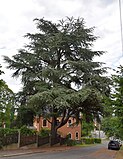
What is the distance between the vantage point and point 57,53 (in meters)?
35.8

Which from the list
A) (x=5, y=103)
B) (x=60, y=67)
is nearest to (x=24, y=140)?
Answer: (x=5, y=103)

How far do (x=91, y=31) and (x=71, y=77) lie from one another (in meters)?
6.21

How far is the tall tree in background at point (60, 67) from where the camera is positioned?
103 feet

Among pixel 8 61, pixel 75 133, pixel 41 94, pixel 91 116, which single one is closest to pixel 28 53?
pixel 8 61

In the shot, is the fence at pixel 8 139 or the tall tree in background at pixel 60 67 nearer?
the fence at pixel 8 139

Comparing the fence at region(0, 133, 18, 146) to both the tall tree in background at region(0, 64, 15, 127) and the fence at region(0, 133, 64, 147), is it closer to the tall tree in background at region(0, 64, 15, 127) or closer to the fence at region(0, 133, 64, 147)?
the fence at region(0, 133, 64, 147)

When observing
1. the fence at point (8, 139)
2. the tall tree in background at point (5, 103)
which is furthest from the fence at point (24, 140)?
the tall tree in background at point (5, 103)

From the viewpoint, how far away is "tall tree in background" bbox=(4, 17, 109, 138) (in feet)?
103

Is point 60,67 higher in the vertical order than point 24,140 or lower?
higher

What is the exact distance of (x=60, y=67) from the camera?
116 ft

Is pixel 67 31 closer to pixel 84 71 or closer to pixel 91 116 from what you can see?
pixel 84 71

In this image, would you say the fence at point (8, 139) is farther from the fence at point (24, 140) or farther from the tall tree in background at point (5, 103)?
the tall tree in background at point (5, 103)

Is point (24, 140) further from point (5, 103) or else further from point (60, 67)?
point (60, 67)

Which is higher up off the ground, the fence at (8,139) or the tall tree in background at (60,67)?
the tall tree in background at (60,67)
